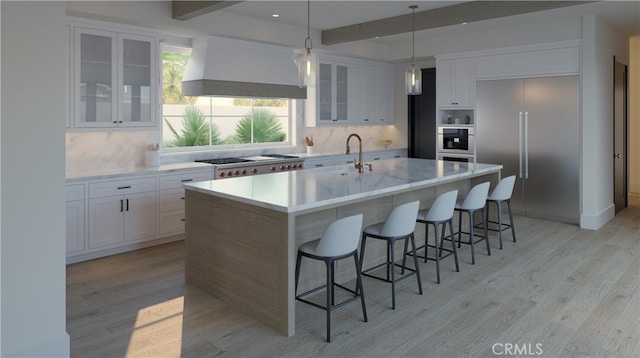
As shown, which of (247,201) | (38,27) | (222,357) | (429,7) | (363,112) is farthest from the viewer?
(363,112)

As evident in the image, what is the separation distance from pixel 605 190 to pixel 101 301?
634 centimetres

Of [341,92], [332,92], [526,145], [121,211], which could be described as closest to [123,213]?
[121,211]

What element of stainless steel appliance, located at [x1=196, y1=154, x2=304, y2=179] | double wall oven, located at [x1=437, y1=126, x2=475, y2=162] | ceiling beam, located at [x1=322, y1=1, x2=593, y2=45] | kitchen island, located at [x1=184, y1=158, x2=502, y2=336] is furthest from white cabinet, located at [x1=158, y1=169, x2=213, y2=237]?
double wall oven, located at [x1=437, y1=126, x2=475, y2=162]

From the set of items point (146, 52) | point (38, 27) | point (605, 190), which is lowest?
point (605, 190)

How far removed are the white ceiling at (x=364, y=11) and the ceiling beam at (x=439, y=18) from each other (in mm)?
109

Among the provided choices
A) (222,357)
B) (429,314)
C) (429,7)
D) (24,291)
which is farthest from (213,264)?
(429,7)

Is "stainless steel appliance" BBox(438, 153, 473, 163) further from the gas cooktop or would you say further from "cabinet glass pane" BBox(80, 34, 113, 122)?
"cabinet glass pane" BBox(80, 34, 113, 122)

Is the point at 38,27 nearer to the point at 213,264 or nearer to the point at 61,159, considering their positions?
the point at 61,159

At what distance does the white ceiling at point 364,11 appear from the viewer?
553 centimetres

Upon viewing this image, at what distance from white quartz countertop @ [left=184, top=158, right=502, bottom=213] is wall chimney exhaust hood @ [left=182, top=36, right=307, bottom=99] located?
1.78 meters

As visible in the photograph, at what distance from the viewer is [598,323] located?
343 cm

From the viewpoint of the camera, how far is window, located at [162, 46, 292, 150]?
6.35 metres

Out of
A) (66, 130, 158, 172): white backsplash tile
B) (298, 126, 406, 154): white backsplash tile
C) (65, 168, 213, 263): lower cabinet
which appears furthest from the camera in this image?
(298, 126, 406, 154): white backsplash tile

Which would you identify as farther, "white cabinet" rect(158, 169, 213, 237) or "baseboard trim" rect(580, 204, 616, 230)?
"baseboard trim" rect(580, 204, 616, 230)
